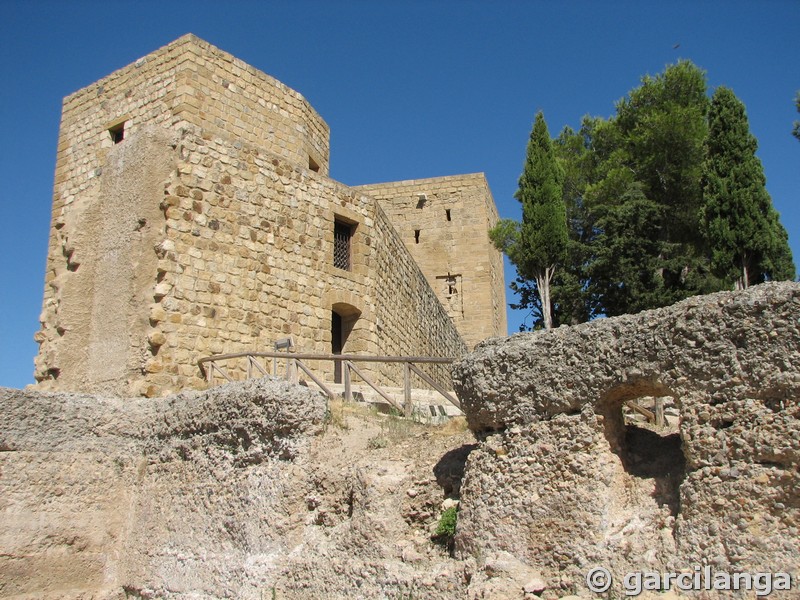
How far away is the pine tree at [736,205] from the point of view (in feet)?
46.8

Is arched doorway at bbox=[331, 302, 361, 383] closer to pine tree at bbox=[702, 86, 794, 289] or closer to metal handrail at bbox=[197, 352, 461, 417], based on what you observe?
metal handrail at bbox=[197, 352, 461, 417]

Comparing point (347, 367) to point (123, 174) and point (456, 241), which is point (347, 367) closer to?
point (123, 174)

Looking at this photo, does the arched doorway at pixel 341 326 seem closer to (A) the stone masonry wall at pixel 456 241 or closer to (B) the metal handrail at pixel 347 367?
(B) the metal handrail at pixel 347 367

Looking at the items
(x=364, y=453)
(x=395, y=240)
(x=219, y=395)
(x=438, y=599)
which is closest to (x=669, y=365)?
(x=438, y=599)

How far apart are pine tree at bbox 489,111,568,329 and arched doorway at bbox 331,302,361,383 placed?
5.74m

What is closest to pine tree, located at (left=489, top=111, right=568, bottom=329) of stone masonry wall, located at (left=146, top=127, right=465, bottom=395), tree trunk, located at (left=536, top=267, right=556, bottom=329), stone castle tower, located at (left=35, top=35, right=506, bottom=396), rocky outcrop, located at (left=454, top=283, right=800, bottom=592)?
tree trunk, located at (left=536, top=267, right=556, bottom=329)

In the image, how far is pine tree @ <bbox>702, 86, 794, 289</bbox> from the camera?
14273 millimetres

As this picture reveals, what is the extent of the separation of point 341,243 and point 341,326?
1467 mm

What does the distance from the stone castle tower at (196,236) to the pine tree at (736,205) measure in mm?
6386

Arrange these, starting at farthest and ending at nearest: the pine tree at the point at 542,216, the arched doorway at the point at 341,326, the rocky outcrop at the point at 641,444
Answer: the pine tree at the point at 542,216
the arched doorway at the point at 341,326
the rocky outcrop at the point at 641,444

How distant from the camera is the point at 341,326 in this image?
13.2 metres

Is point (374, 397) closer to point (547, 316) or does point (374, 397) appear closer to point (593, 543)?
point (593, 543)

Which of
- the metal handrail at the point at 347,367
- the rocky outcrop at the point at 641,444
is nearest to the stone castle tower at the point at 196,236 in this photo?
the metal handrail at the point at 347,367

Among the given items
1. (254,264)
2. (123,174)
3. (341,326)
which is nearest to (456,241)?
(341,326)
